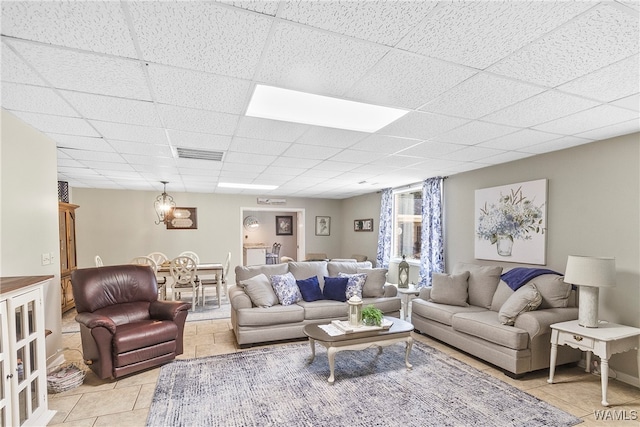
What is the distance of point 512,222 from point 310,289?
2910mm

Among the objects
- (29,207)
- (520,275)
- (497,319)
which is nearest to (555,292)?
(520,275)

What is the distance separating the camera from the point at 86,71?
1861mm

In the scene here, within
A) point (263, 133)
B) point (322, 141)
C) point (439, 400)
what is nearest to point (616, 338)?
point (439, 400)

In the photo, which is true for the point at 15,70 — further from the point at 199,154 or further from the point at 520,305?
the point at 520,305

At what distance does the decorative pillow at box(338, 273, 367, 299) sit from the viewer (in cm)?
455

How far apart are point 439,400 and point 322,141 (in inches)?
105

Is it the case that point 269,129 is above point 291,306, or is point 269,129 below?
above

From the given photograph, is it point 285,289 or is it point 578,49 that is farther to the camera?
point 285,289

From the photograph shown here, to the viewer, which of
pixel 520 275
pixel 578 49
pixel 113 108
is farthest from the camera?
pixel 520 275

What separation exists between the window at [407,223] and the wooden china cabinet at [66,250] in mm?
6061

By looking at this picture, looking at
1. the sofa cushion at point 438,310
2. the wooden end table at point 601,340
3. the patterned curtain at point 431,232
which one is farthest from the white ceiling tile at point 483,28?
the patterned curtain at point 431,232

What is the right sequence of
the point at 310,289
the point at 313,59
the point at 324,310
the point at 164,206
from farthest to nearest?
1. the point at 164,206
2. the point at 310,289
3. the point at 324,310
4. the point at 313,59

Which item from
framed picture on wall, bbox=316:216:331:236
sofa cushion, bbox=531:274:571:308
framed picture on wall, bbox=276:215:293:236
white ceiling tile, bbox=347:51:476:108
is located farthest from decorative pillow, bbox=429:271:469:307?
framed picture on wall, bbox=276:215:293:236

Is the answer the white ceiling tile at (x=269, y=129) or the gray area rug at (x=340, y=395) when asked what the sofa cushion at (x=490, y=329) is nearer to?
the gray area rug at (x=340, y=395)
